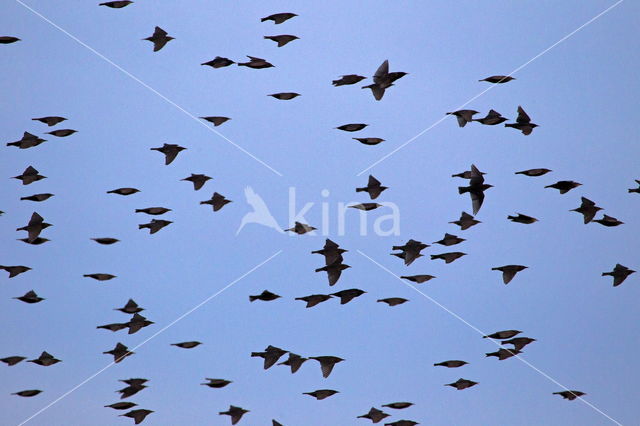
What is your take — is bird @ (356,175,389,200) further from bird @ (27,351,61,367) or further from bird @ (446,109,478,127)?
bird @ (27,351,61,367)

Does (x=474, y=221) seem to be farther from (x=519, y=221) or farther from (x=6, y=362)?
(x=6, y=362)

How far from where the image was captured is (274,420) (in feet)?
89.2

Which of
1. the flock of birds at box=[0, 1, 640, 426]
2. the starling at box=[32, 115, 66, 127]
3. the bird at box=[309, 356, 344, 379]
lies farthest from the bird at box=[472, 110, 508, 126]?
the starling at box=[32, 115, 66, 127]

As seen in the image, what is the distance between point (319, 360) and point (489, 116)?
10234 mm

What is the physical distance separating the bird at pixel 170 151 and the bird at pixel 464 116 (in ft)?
31.7

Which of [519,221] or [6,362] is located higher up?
[519,221]

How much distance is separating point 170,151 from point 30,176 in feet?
15.9

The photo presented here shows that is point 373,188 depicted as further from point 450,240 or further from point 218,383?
point 218,383

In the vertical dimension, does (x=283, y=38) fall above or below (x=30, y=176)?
above

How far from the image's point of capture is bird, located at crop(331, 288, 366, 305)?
29781mm

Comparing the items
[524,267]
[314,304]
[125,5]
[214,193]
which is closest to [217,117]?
[214,193]

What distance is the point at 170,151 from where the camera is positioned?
101 feet

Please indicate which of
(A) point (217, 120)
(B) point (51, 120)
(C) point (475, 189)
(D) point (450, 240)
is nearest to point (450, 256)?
(D) point (450, 240)

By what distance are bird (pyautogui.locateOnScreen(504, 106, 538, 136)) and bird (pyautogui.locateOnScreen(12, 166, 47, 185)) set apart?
16.2 meters
